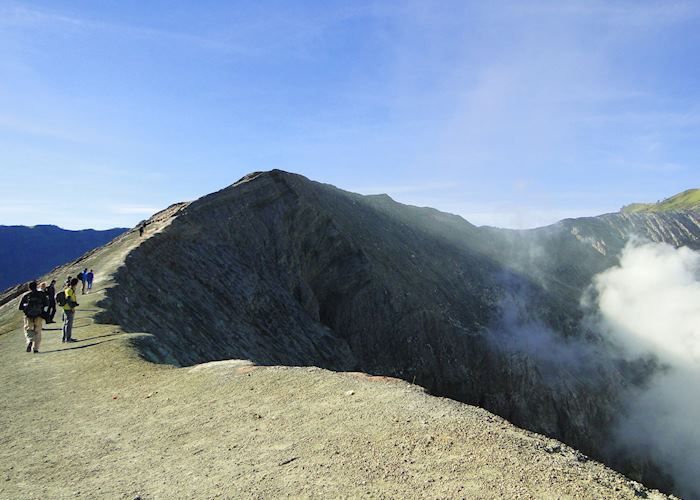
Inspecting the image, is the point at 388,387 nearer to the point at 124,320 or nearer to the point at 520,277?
the point at 124,320

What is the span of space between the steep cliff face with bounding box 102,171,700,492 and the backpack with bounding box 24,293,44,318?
3.95m

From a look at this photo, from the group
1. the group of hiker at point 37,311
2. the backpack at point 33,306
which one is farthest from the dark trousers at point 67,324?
the backpack at point 33,306

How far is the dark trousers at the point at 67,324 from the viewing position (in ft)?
64.7

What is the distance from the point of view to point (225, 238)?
147 ft

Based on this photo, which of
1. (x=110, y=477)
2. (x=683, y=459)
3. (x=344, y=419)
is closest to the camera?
(x=110, y=477)

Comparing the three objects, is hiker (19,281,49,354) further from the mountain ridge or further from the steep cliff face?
the steep cliff face

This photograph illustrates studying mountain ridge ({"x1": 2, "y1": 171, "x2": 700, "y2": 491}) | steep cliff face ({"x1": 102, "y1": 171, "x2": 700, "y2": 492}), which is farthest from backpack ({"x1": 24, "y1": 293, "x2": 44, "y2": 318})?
steep cliff face ({"x1": 102, "y1": 171, "x2": 700, "y2": 492})

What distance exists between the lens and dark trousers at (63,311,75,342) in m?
Answer: 19.7

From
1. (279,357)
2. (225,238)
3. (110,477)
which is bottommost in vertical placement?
(279,357)

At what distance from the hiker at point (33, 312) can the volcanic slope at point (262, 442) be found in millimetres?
2907

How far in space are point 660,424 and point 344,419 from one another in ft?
250

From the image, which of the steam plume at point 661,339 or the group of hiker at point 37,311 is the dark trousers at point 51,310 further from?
the steam plume at point 661,339

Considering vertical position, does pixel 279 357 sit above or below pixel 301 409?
below

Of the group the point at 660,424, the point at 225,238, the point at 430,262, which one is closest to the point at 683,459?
the point at 660,424
